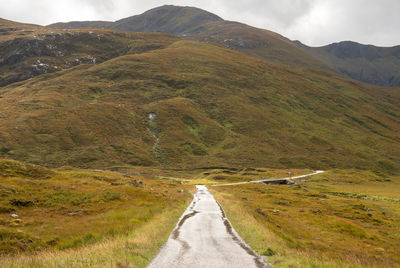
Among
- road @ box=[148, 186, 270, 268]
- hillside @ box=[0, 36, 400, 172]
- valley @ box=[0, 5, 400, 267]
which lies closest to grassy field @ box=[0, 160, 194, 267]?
valley @ box=[0, 5, 400, 267]

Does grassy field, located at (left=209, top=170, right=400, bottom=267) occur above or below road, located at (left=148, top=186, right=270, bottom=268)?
below

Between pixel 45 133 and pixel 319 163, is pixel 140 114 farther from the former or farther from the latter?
pixel 319 163

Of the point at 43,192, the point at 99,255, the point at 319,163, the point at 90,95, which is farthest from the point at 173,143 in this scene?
the point at 99,255

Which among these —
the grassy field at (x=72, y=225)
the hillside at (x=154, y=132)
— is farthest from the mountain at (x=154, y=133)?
the grassy field at (x=72, y=225)

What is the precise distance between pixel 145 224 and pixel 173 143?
129160mm

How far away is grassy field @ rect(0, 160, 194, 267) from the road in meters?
0.83

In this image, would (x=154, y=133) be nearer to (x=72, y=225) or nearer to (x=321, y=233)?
(x=321, y=233)

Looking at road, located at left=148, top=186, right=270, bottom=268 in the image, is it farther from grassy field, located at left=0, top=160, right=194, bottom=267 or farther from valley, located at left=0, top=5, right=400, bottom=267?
grassy field, located at left=0, top=160, right=194, bottom=267

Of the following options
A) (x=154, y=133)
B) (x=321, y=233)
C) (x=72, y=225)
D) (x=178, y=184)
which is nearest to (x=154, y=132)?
(x=154, y=133)

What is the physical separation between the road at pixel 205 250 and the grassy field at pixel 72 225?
83cm

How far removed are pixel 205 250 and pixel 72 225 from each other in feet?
40.4

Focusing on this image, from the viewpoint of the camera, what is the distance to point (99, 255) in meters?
12.0

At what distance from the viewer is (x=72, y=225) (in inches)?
810

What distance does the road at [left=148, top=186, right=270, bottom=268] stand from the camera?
38.9 feet
